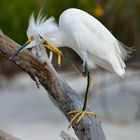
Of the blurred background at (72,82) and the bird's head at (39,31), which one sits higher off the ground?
the bird's head at (39,31)

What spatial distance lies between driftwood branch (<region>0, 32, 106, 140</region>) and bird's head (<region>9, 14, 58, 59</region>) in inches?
2.2

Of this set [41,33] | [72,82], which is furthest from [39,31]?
[72,82]

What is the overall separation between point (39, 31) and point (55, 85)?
16cm

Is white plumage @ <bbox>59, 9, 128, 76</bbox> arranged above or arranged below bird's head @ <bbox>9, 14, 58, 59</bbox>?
below

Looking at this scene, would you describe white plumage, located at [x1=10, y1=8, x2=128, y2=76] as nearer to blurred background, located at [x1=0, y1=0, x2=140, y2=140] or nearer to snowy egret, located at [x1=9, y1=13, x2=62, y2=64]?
snowy egret, located at [x1=9, y1=13, x2=62, y2=64]

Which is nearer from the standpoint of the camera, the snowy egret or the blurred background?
the snowy egret

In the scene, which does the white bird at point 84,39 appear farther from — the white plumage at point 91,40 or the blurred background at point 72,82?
the blurred background at point 72,82

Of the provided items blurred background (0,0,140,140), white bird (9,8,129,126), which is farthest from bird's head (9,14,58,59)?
blurred background (0,0,140,140)

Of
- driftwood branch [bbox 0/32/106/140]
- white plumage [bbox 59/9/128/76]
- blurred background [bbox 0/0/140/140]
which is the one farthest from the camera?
blurred background [bbox 0/0/140/140]

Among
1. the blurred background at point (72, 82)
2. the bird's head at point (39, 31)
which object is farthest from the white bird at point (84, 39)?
the blurred background at point (72, 82)

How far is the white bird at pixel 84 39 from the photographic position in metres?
1.62

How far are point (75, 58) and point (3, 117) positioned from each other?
3.88ft

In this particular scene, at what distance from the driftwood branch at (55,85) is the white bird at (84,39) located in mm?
26

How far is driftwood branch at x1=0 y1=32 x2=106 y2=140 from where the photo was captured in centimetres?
152
